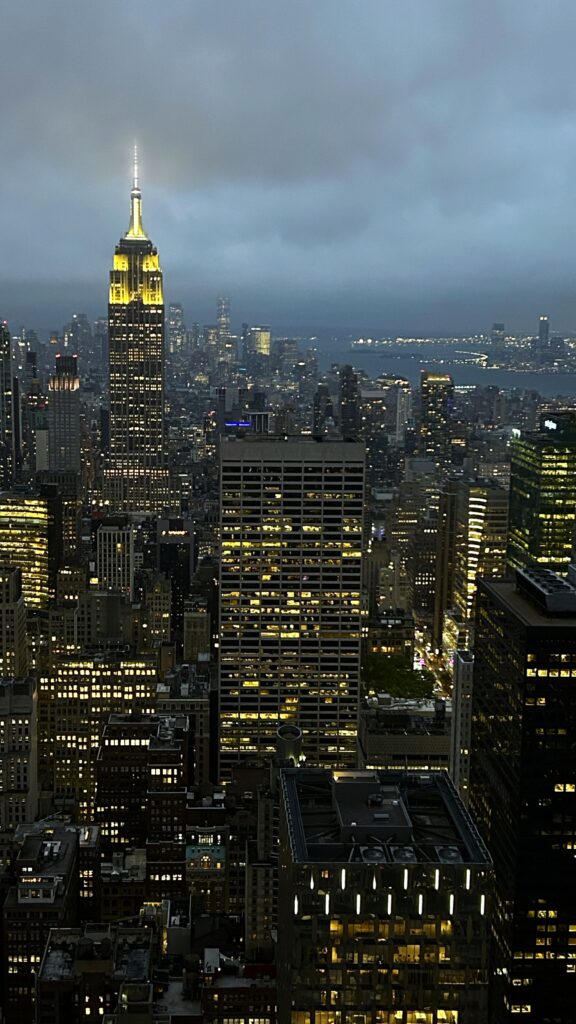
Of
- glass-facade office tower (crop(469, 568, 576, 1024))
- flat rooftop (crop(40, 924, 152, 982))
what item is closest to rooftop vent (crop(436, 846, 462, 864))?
glass-facade office tower (crop(469, 568, 576, 1024))

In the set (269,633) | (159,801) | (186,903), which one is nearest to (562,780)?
(186,903)

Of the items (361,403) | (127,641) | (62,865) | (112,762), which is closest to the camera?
(62,865)

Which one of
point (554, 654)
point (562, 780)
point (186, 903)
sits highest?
point (554, 654)

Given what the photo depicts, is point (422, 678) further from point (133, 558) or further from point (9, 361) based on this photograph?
point (9, 361)

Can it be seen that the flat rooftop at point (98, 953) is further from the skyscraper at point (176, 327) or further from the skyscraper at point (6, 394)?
the skyscraper at point (176, 327)

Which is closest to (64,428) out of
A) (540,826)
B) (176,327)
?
(176,327)

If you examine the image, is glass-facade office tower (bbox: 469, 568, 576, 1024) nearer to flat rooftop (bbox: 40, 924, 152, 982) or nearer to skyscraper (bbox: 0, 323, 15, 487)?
flat rooftop (bbox: 40, 924, 152, 982)

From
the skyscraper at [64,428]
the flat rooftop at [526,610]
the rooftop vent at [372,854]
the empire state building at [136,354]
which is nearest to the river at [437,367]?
the empire state building at [136,354]
